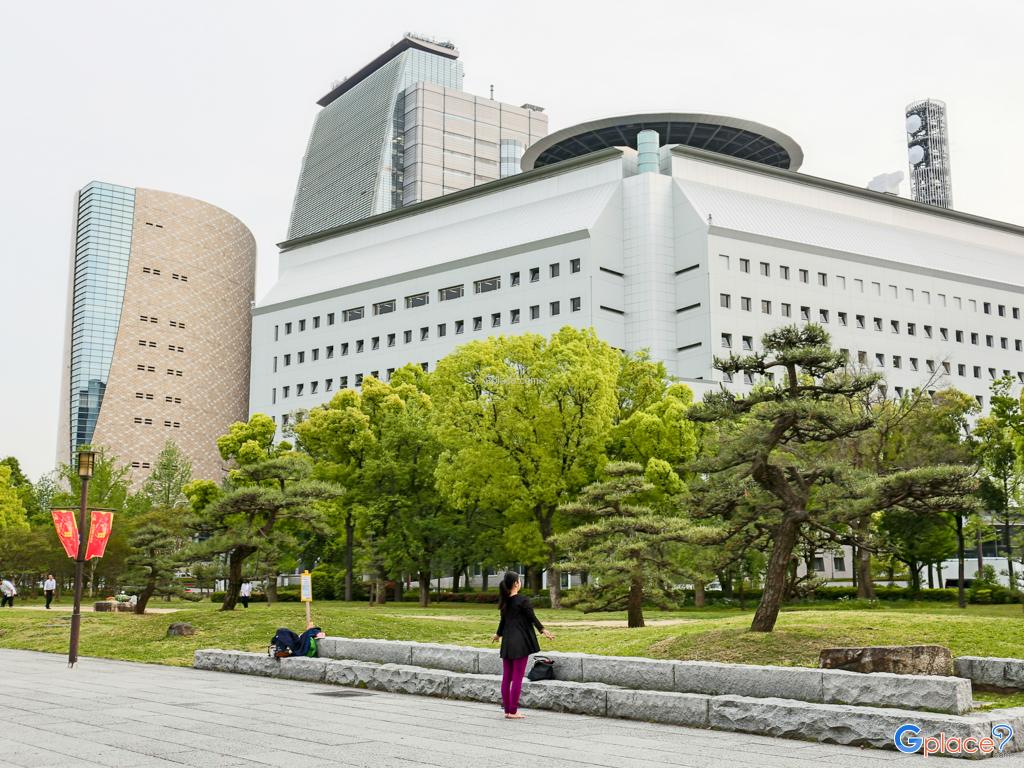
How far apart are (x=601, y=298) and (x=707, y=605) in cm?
3433

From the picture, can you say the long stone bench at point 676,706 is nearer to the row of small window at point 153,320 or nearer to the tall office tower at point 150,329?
the tall office tower at point 150,329

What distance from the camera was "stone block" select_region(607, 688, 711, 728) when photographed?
10891mm

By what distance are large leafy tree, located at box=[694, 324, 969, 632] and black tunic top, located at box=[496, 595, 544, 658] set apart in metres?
5.56

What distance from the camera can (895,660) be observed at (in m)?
11.1

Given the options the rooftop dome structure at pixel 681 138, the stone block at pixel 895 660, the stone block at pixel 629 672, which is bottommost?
the stone block at pixel 629 672

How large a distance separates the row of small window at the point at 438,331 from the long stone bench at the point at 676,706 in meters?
58.4

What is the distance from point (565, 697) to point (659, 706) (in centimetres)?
151

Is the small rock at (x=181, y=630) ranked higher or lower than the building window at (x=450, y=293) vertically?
lower

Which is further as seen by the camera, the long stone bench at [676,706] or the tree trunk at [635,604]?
the tree trunk at [635,604]

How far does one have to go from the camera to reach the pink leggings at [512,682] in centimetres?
1171

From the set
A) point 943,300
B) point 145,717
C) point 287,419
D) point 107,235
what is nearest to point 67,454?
point 107,235

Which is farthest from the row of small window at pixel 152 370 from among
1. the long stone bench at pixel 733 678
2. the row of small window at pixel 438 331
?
the long stone bench at pixel 733 678

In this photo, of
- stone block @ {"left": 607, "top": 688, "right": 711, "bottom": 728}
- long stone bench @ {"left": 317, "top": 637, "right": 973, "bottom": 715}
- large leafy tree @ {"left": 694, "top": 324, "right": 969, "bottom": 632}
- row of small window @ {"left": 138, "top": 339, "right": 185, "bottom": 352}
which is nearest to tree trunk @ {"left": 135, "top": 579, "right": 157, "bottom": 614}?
long stone bench @ {"left": 317, "top": 637, "right": 973, "bottom": 715}

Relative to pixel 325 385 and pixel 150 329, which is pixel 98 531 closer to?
pixel 325 385
